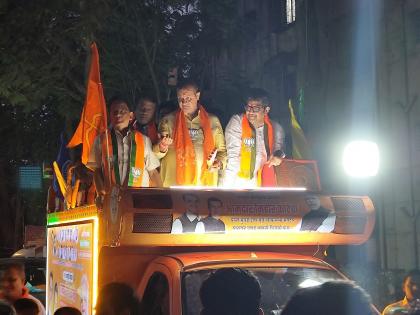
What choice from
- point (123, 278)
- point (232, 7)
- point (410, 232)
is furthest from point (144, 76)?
point (123, 278)

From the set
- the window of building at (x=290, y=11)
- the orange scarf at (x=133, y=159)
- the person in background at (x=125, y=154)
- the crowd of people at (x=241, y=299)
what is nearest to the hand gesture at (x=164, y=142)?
the person in background at (x=125, y=154)

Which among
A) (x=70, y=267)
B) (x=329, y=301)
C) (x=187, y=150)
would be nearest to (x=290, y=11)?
(x=187, y=150)

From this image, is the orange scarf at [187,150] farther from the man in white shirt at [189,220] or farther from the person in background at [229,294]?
the person in background at [229,294]

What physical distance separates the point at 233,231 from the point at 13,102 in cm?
1165

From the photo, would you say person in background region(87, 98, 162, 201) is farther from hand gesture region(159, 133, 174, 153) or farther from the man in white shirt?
the man in white shirt

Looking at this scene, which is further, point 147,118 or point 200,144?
point 147,118

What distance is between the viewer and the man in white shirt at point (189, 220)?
18.2ft

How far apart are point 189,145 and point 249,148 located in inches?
23.0

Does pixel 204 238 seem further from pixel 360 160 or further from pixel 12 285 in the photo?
pixel 360 160

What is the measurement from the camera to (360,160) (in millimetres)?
8617

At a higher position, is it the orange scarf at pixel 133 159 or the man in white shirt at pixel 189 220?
the orange scarf at pixel 133 159

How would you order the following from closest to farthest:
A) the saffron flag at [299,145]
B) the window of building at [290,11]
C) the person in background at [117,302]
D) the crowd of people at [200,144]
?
the person in background at [117,302] → the crowd of people at [200,144] → the saffron flag at [299,145] → the window of building at [290,11]

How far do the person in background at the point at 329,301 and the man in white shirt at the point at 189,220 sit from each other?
2.57 meters

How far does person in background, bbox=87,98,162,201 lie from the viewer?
259 inches
